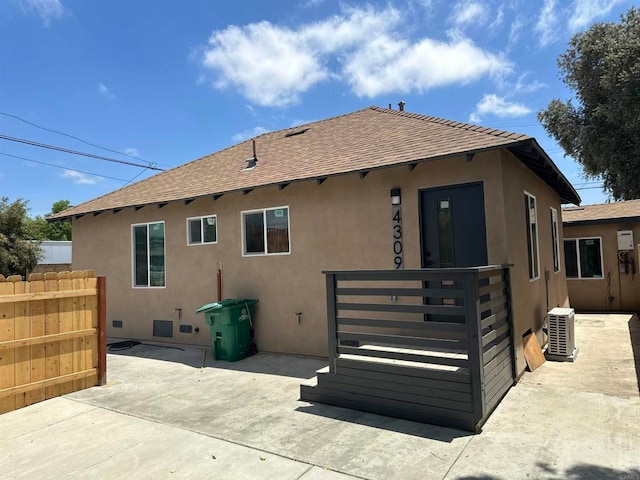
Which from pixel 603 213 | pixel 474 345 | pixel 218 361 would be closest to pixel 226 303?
pixel 218 361

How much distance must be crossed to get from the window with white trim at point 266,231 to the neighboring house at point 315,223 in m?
0.02

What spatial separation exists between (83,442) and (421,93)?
12.3 meters

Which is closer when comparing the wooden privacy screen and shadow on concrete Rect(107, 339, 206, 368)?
the wooden privacy screen

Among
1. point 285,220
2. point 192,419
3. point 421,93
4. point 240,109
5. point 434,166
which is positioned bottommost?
point 192,419

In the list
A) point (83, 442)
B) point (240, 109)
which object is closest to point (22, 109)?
point (240, 109)

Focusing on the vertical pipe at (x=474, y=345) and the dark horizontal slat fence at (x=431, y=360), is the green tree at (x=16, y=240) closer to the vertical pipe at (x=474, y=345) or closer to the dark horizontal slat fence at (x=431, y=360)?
the dark horizontal slat fence at (x=431, y=360)

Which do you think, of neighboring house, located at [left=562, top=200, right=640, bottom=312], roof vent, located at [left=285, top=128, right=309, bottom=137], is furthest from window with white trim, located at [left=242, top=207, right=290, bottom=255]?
neighboring house, located at [left=562, top=200, right=640, bottom=312]

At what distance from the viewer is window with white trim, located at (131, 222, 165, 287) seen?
9.09 m

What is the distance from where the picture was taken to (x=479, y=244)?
5582 millimetres

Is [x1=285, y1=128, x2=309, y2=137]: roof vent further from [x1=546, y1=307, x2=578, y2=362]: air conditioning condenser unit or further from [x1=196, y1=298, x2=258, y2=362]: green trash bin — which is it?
[x1=546, y1=307, x2=578, y2=362]: air conditioning condenser unit

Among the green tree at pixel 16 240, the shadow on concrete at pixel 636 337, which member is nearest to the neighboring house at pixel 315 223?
the shadow on concrete at pixel 636 337

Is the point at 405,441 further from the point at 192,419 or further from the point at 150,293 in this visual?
the point at 150,293

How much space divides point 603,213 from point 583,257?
1.52 meters

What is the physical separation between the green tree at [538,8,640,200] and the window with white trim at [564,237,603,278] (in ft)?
7.34
